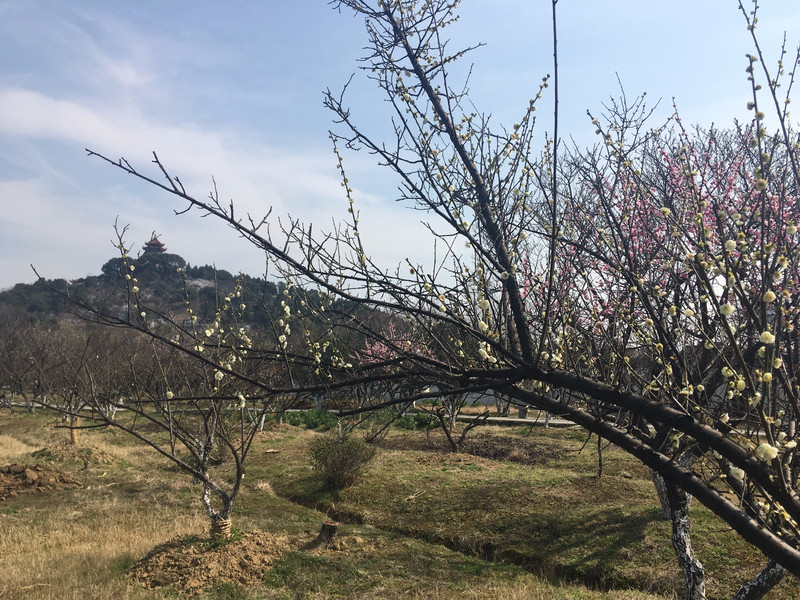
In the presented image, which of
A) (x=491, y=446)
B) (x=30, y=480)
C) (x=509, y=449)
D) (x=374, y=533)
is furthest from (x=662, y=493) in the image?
(x=30, y=480)

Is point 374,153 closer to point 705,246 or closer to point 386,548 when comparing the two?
point 705,246

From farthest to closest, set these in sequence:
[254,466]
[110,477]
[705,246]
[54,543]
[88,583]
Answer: [254,466], [110,477], [54,543], [88,583], [705,246]

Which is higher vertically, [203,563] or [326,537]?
[203,563]

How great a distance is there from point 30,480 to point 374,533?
9084mm

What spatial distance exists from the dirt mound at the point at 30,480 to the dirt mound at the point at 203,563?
280 inches

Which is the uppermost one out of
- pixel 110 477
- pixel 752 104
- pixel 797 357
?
pixel 752 104

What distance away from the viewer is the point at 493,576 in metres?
7.72

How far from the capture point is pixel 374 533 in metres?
9.77

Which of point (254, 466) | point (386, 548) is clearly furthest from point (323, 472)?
point (386, 548)

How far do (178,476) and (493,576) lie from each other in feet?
32.9

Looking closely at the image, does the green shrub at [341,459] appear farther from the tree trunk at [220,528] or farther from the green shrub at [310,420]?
the green shrub at [310,420]

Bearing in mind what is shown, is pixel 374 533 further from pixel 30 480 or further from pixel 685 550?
pixel 30 480

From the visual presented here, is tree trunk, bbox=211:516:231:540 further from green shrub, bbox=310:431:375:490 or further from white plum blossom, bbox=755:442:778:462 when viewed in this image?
white plum blossom, bbox=755:442:778:462

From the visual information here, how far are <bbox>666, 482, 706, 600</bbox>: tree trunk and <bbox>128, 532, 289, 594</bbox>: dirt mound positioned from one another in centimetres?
540
